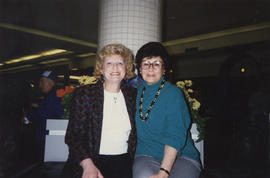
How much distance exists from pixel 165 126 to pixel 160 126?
0.12ft

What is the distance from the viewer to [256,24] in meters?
6.70

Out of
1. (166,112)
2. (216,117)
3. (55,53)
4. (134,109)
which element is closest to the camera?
(166,112)

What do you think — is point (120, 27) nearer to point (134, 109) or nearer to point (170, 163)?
point (134, 109)

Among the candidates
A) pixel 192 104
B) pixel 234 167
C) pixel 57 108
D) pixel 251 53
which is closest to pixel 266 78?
pixel 251 53

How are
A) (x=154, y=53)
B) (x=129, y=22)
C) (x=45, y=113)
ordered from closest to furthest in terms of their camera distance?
(x=154, y=53)
(x=129, y=22)
(x=45, y=113)

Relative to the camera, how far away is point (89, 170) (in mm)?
1355

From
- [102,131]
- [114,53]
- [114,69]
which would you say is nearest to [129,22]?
[114,53]

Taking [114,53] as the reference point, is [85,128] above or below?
below

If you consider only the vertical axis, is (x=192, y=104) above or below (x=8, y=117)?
above

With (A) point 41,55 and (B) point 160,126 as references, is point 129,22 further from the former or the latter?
(A) point 41,55

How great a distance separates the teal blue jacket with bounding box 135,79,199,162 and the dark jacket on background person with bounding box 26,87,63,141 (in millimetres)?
1690

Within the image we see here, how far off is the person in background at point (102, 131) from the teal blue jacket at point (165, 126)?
0.10m

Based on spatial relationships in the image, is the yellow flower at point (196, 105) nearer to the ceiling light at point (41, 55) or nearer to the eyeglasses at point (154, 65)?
the eyeglasses at point (154, 65)

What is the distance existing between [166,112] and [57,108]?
1.91 meters
